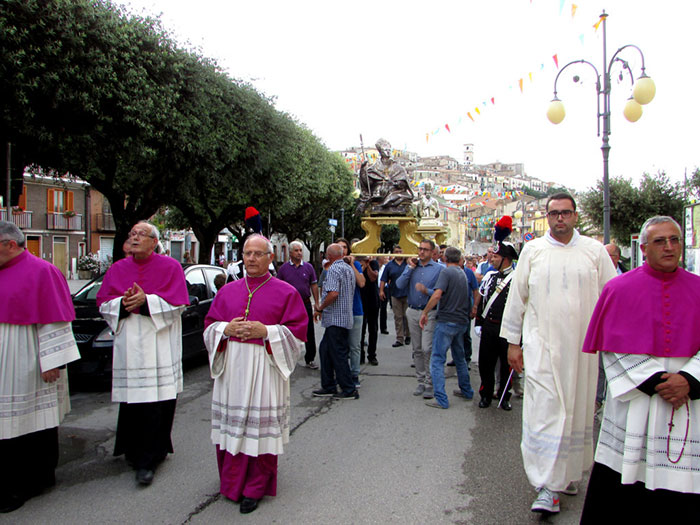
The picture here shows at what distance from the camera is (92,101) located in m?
11.0

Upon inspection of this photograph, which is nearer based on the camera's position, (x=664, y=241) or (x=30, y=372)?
(x=664, y=241)

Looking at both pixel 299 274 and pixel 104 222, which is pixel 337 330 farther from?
pixel 104 222

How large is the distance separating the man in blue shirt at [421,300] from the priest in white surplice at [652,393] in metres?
3.88

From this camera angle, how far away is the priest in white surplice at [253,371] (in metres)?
3.74

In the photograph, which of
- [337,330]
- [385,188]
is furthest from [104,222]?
[337,330]

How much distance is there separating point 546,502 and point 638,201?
30328 millimetres

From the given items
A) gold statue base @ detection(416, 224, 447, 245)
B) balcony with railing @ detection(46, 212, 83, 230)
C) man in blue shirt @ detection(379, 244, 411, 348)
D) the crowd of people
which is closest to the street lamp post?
man in blue shirt @ detection(379, 244, 411, 348)

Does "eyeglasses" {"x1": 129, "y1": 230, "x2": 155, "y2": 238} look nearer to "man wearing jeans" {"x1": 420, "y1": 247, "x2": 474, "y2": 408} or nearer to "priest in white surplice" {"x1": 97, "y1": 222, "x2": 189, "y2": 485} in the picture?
"priest in white surplice" {"x1": 97, "y1": 222, "x2": 189, "y2": 485}

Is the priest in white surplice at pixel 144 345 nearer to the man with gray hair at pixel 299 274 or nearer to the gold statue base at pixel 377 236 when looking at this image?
the man with gray hair at pixel 299 274

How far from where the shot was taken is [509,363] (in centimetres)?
398

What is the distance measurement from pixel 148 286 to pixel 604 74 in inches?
436

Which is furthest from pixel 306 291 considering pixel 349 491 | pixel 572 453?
pixel 572 453

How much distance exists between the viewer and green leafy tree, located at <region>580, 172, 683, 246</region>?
2939 cm

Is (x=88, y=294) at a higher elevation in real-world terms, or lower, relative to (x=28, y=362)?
higher
